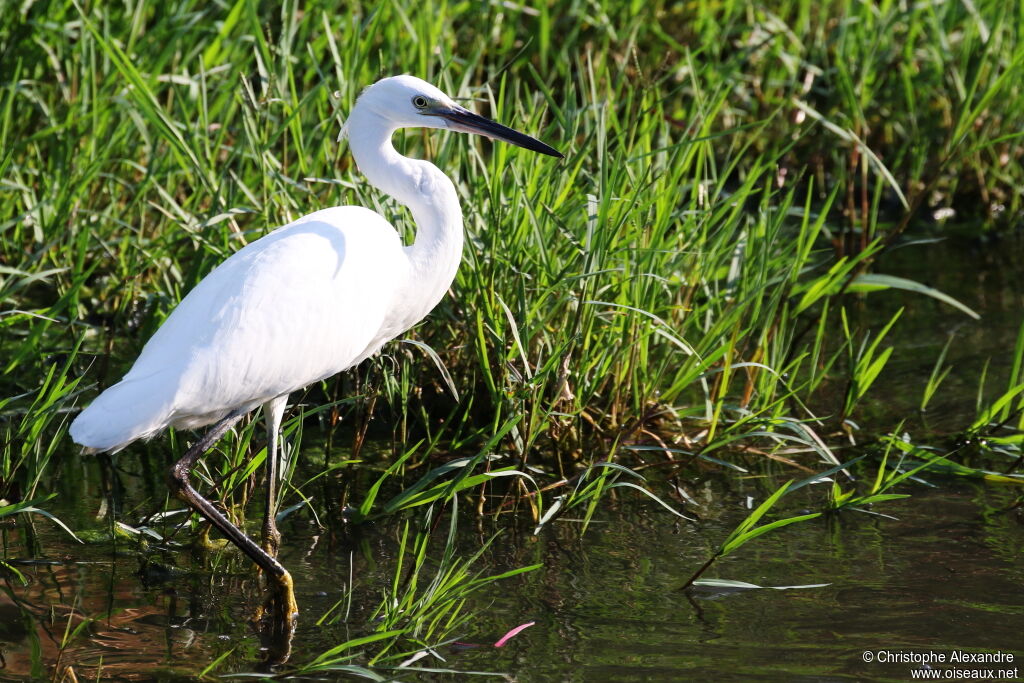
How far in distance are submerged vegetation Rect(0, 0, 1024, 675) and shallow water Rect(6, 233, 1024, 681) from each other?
0.09 meters

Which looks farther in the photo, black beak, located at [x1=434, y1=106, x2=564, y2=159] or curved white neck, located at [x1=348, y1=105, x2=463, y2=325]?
black beak, located at [x1=434, y1=106, x2=564, y2=159]

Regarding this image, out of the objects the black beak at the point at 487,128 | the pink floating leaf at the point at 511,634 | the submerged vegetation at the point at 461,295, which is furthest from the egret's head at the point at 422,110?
the pink floating leaf at the point at 511,634

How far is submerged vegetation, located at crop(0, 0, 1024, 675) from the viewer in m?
3.33

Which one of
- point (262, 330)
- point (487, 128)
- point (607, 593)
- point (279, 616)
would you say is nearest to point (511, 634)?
point (607, 593)

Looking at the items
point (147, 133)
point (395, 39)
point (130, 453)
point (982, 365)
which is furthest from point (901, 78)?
point (130, 453)

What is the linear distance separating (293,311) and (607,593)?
41.8 inches

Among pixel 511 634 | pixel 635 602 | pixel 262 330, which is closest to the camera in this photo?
pixel 511 634

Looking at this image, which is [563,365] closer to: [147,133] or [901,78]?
[147,133]

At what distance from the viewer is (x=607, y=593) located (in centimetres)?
302

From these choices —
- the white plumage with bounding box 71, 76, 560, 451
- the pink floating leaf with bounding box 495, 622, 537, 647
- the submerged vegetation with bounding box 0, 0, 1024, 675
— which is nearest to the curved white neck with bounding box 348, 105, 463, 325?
the white plumage with bounding box 71, 76, 560, 451

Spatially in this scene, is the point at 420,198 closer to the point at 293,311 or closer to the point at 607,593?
the point at 293,311

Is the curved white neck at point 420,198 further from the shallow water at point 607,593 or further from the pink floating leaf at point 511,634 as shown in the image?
the pink floating leaf at point 511,634

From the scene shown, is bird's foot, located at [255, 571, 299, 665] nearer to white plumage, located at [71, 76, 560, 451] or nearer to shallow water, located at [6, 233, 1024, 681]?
shallow water, located at [6, 233, 1024, 681]

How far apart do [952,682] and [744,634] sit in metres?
0.47
